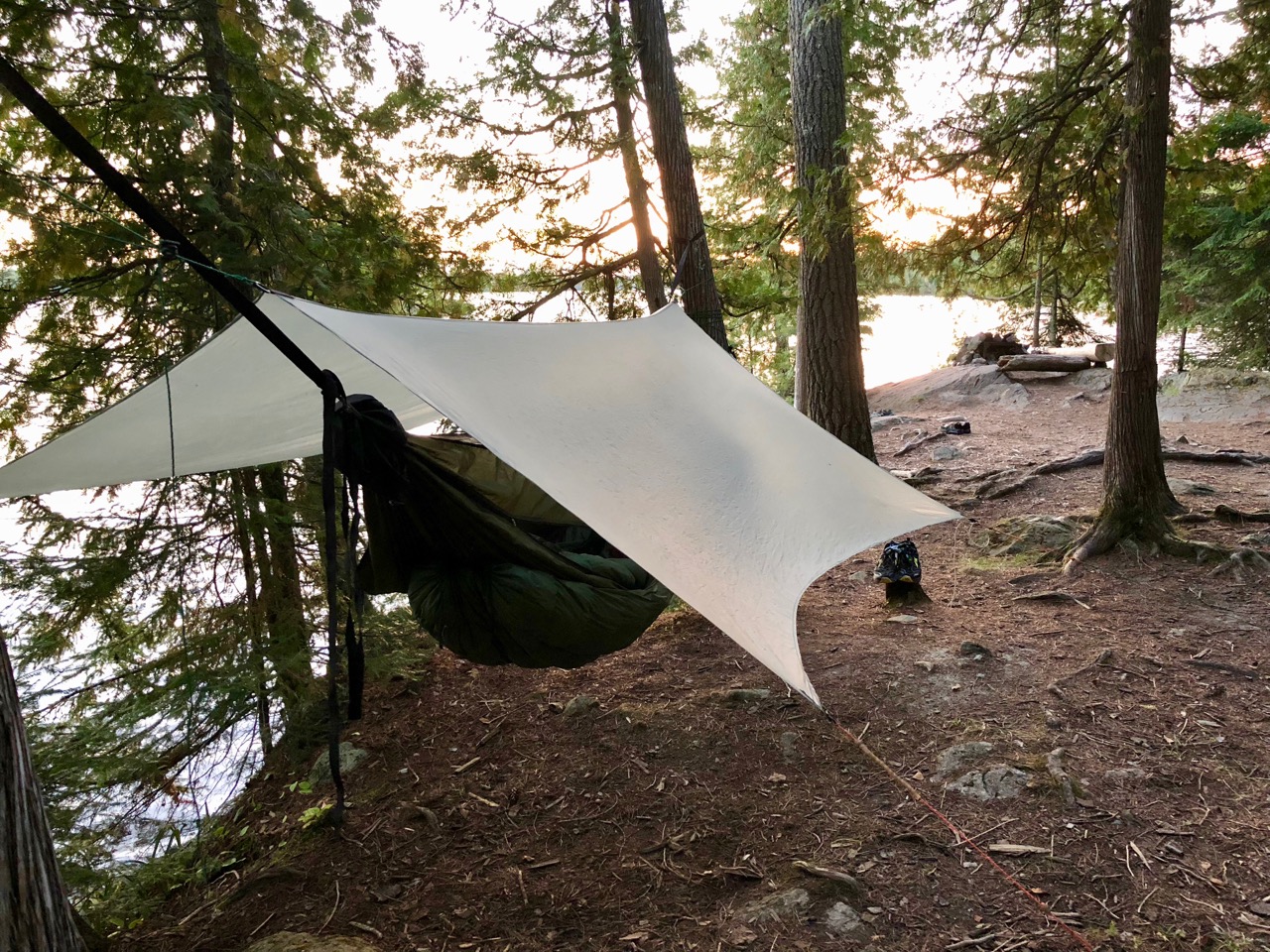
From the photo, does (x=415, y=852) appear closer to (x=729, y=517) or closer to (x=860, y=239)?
(x=729, y=517)

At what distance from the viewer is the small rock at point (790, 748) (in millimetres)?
2254

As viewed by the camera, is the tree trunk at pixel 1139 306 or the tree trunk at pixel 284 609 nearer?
the tree trunk at pixel 284 609

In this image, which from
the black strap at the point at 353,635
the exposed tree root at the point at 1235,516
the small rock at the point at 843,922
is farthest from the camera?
the exposed tree root at the point at 1235,516

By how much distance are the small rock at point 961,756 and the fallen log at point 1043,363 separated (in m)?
7.43

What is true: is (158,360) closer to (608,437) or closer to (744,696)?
(608,437)

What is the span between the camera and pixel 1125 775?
1.99 metres

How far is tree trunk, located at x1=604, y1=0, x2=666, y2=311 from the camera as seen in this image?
428 centimetres

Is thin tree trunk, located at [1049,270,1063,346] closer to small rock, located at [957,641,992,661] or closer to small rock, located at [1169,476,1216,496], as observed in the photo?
small rock, located at [1169,476,1216,496]

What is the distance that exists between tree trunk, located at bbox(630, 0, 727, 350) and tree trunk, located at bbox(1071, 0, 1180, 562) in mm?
1937

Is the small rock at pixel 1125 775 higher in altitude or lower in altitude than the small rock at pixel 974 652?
lower

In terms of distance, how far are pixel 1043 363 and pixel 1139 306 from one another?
557 cm

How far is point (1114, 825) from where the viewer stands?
1.80m

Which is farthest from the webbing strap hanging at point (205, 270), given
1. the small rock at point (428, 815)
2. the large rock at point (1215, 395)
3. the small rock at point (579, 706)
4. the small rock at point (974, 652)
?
the large rock at point (1215, 395)

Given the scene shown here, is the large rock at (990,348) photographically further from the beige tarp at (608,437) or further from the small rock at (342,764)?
the small rock at (342,764)
